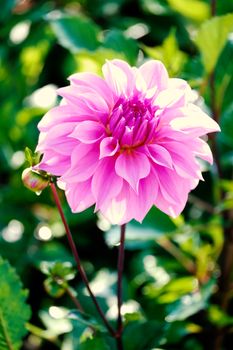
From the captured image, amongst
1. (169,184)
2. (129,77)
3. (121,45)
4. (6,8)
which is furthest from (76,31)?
(169,184)

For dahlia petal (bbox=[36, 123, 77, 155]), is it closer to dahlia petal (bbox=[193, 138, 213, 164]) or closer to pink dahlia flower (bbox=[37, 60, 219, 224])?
pink dahlia flower (bbox=[37, 60, 219, 224])

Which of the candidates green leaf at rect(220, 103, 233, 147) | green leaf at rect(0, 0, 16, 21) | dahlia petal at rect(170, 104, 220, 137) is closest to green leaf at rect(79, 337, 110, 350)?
dahlia petal at rect(170, 104, 220, 137)

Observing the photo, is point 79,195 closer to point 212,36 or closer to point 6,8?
point 212,36

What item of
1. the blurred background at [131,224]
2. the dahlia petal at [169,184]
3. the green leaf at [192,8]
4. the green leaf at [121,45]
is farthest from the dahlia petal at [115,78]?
the green leaf at [192,8]

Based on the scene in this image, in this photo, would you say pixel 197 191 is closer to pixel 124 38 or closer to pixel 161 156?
pixel 124 38

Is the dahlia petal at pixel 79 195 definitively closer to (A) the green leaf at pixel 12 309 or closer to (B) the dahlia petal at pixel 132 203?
(B) the dahlia petal at pixel 132 203

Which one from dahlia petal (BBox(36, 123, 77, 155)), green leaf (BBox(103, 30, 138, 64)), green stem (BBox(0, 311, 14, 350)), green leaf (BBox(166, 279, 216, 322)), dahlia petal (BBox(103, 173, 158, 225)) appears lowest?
green leaf (BBox(166, 279, 216, 322))
